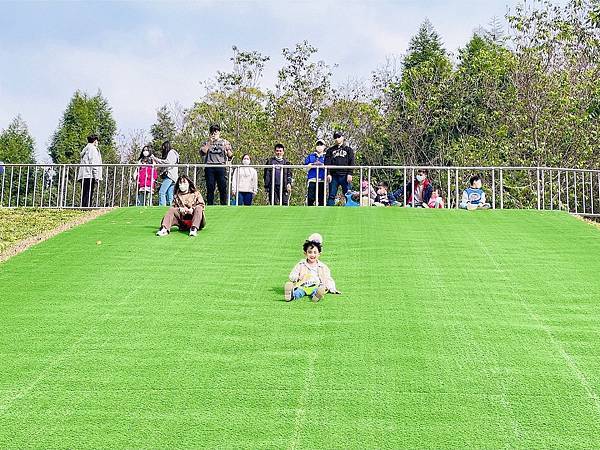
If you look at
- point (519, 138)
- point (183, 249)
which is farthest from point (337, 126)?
point (183, 249)

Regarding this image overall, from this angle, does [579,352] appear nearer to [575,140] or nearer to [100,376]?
[100,376]

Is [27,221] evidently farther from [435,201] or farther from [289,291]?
[435,201]

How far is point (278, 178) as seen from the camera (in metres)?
18.1

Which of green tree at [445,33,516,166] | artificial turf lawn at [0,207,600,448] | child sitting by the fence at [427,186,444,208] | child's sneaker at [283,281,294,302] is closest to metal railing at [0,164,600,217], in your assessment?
child sitting by the fence at [427,186,444,208]

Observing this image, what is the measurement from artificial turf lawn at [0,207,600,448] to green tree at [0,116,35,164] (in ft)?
127

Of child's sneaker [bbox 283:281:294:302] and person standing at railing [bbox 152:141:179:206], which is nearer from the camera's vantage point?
child's sneaker [bbox 283:281:294:302]

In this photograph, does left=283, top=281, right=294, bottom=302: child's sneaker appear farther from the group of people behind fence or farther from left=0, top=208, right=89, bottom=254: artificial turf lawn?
the group of people behind fence

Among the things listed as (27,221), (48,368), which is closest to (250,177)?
(27,221)

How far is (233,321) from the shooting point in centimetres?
840

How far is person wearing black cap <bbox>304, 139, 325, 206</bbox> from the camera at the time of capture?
1772 cm

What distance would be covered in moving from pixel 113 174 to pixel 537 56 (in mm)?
19158

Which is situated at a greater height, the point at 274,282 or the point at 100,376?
the point at 274,282

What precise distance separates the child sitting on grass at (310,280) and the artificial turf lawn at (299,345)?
0.12 m

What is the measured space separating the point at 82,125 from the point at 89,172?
37376mm
